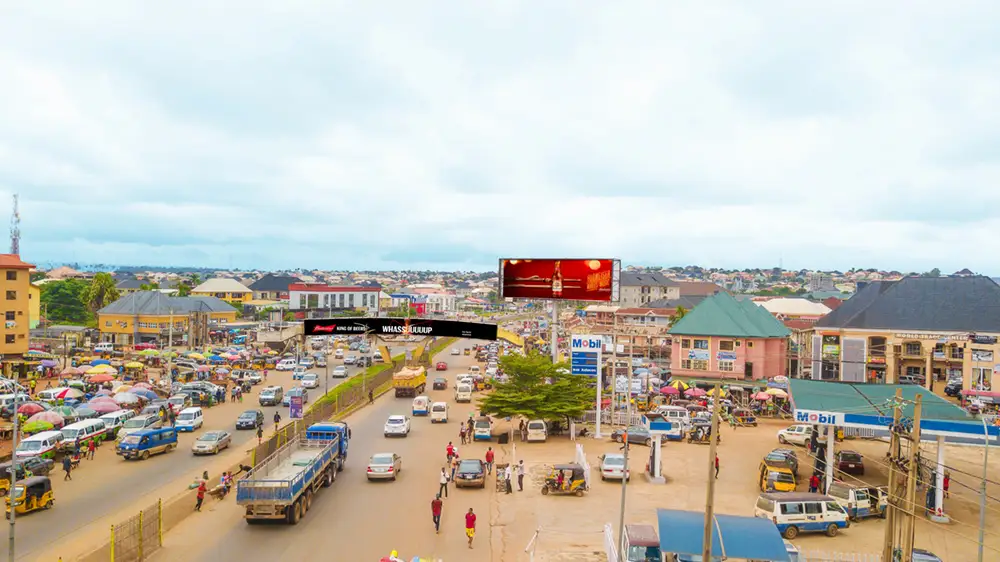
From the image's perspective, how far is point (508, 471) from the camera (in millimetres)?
26031

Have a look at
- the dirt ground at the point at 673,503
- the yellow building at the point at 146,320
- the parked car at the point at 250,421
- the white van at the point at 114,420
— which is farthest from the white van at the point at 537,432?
the yellow building at the point at 146,320

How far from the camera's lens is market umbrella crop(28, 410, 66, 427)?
32.2 m

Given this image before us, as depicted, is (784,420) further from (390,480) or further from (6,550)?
(6,550)

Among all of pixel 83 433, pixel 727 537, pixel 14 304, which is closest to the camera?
pixel 727 537

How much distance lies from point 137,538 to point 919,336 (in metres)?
50.5

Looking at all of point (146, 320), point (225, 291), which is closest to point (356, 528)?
point (146, 320)

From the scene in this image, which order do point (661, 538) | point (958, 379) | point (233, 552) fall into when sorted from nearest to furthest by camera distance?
1. point (661, 538)
2. point (233, 552)
3. point (958, 379)

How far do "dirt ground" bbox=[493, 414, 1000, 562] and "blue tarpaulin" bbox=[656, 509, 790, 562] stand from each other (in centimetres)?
328

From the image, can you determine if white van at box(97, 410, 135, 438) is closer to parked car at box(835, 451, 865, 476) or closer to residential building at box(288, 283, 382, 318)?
parked car at box(835, 451, 865, 476)

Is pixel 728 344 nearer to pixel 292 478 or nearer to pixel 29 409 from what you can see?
pixel 292 478

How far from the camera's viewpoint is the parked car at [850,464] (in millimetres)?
27659

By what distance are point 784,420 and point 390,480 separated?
1139 inches

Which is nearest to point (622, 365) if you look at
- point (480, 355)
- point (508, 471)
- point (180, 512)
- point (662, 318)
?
point (480, 355)

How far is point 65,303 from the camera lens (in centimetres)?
11875
